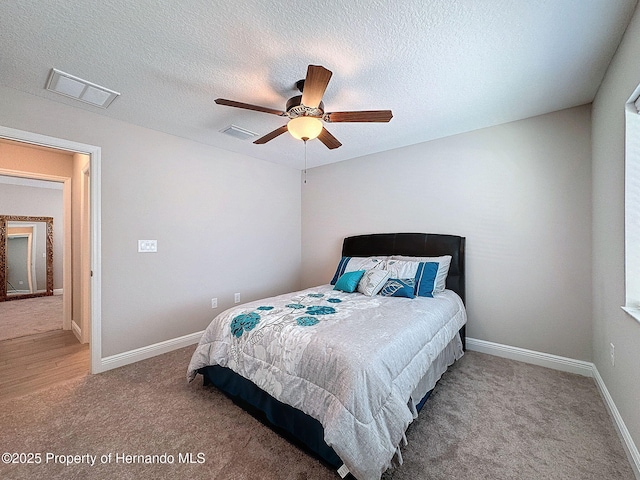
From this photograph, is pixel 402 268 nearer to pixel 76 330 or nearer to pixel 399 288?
pixel 399 288

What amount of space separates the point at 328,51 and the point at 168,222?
2.45m

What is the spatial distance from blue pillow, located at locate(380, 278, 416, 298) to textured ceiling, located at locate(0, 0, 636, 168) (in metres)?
1.65

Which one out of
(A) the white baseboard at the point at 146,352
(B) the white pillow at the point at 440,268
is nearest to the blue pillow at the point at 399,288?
(B) the white pillow at the point at 440,268

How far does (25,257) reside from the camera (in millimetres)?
5766

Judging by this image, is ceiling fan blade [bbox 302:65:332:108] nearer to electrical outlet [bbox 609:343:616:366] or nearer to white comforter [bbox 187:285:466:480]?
white comforter [bbox 187:285:466:480]

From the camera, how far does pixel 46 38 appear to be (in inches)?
64.8

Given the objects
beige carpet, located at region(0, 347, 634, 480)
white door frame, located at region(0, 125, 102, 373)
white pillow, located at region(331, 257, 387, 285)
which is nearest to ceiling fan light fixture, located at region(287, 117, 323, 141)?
white pillow, located at region(331, 257, 387, 285)

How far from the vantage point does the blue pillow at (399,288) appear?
262 centimetres

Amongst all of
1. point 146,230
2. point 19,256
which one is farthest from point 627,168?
point 19,256

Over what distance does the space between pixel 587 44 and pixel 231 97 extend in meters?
2.51

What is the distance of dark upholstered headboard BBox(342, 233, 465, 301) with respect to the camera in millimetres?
3018

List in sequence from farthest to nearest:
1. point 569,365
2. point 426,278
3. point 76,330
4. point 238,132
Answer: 1. point 76,330
2. point 238,132
3. point 426,278
4. point 569,365

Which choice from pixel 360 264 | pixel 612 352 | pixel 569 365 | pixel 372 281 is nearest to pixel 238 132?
pixel 360 264

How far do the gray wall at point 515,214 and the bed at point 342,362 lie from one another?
54 centimetres
